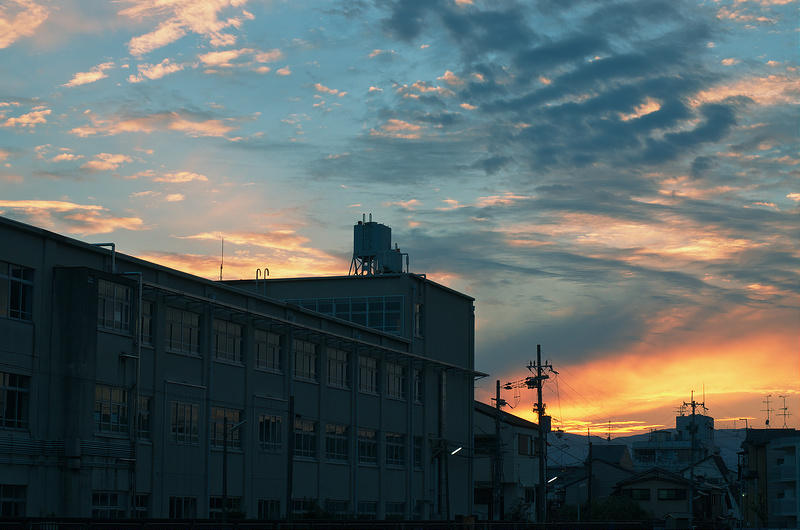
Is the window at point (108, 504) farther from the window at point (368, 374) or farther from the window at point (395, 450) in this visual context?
the window at point (395, 450)

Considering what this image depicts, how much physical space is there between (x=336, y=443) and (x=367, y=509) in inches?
233

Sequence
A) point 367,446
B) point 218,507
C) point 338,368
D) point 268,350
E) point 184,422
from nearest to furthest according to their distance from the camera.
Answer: point 184,422 → point 218,507 → point 268,350 → point 338,368 → point 367,446

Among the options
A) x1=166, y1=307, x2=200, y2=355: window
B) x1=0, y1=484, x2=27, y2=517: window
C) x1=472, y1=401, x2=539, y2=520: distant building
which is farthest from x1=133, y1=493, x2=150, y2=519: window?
x1=472, y1=401, x2=539, y2=520: distant building

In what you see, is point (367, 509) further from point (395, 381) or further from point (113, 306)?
point (113, 306)

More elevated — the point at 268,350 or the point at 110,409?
the point at 268,350

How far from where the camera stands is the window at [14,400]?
117 feet

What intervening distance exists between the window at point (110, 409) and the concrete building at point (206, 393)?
0.27ft

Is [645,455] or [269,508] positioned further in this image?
[645,455]

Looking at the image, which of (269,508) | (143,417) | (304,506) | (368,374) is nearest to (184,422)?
(143,417)

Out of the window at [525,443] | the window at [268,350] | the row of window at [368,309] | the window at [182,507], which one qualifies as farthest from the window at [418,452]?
the window at [525,443]

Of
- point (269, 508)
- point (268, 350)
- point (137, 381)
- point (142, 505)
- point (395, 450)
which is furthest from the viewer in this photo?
point (395, 450)

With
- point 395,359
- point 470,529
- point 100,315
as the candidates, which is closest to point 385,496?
point 395,359

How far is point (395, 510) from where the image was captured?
64.6m

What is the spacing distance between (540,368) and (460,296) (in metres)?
8.85
